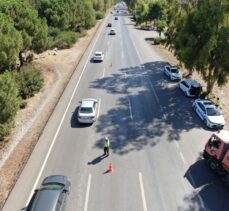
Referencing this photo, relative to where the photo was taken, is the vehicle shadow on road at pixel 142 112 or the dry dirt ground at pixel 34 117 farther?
the vehicle shadow on road at pixel 142 112

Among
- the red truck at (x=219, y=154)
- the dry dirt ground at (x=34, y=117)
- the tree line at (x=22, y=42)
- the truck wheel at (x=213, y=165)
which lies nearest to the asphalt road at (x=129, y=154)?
the truck wheel at (x=213, y=165)

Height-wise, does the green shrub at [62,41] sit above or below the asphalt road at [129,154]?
above

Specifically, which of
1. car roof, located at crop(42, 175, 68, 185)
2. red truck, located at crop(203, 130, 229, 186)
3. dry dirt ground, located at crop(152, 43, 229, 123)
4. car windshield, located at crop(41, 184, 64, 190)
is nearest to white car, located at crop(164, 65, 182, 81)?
dry dirt ground, located at crop(152, 43, 229, 123)

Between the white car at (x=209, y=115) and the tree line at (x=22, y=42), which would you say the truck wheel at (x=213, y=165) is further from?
the tree line at (x=22, y=42)

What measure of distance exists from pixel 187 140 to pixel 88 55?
31.7 m

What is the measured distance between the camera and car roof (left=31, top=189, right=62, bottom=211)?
15.1 m

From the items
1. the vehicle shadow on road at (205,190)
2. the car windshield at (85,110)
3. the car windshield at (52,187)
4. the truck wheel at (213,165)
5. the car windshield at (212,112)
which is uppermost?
the car windshield at (85,110)

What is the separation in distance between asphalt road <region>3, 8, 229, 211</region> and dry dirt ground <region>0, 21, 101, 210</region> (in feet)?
2.38

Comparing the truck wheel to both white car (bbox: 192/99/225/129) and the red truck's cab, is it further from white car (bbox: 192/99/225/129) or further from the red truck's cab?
white car (bbox: 192/99/225/129)

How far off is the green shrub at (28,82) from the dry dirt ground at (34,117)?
0.80m

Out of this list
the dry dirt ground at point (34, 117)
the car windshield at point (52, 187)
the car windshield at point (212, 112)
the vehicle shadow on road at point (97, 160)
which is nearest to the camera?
the car windshield at point (52, 187)

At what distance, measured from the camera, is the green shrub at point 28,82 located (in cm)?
3309

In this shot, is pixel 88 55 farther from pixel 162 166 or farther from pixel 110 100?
pixel 162 166

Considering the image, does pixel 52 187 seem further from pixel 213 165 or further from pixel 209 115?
pixel 209 115
